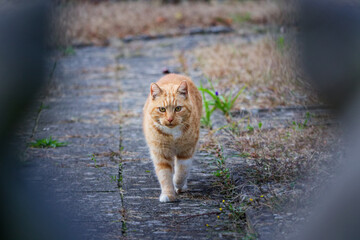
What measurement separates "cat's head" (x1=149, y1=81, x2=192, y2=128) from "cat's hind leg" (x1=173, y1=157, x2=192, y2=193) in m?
0.26

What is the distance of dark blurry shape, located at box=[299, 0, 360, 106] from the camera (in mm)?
1072

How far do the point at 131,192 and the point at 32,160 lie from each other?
0.94 metres

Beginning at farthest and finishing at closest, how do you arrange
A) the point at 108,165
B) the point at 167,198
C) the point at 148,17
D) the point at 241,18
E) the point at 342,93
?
the point at 148,17 < the point at 241,18 < the point at 108,165 < the point at 167,198 < the point at 342,93

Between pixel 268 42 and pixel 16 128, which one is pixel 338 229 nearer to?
pixel 16 128

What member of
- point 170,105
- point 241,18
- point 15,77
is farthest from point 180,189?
point 241,18

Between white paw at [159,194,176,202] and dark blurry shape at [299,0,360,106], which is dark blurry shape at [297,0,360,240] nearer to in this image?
dark blurry shape at [299,0,360,106]

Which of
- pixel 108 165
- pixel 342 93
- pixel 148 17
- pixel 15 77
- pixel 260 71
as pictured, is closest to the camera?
pixel 342 93

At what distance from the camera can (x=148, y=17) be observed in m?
8.66

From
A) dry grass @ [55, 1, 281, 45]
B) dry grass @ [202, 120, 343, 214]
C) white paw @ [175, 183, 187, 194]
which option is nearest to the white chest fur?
white paw @ [175, 183, 187, 194]

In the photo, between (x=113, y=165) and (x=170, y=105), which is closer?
(x=170, y=105)

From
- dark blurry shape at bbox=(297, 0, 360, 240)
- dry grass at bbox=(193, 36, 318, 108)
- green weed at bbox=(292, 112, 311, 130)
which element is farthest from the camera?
dry grass at bbox=(193, 36, 318, 108)

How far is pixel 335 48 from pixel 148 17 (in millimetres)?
7763

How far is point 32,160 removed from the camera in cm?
363

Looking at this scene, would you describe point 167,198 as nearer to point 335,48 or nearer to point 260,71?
point 335,48
